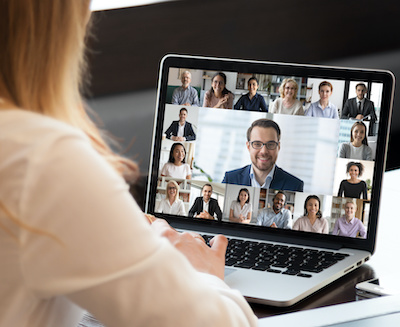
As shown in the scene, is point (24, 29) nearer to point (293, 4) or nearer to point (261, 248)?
point (261, 248)

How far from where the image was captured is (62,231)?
29 centimetres

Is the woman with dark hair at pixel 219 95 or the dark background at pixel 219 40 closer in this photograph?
the woman with dark hair at pixel 219 95

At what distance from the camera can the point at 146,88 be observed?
3.93 ft

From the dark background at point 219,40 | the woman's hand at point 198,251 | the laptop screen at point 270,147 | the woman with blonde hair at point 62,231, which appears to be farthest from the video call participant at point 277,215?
the woman with blonde hair at point 62,231

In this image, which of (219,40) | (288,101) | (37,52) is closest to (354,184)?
(288,101)

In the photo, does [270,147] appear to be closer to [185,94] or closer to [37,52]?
[185,94]

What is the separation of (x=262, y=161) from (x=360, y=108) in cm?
18

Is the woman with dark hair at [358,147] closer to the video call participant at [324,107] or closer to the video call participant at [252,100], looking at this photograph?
the video call participant at [324,107]

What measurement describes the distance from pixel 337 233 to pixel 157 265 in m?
0.63

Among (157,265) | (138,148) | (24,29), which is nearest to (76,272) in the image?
(157,265)

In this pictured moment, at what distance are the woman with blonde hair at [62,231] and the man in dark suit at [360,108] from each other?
1.99 feet

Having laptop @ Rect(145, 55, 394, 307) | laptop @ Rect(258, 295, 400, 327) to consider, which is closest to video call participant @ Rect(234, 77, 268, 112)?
laptop @ Rect(145, 55, 394, 307)

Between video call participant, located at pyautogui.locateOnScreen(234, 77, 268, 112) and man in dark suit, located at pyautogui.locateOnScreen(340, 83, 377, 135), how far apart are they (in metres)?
0.13

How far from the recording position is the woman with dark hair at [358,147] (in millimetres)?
894
